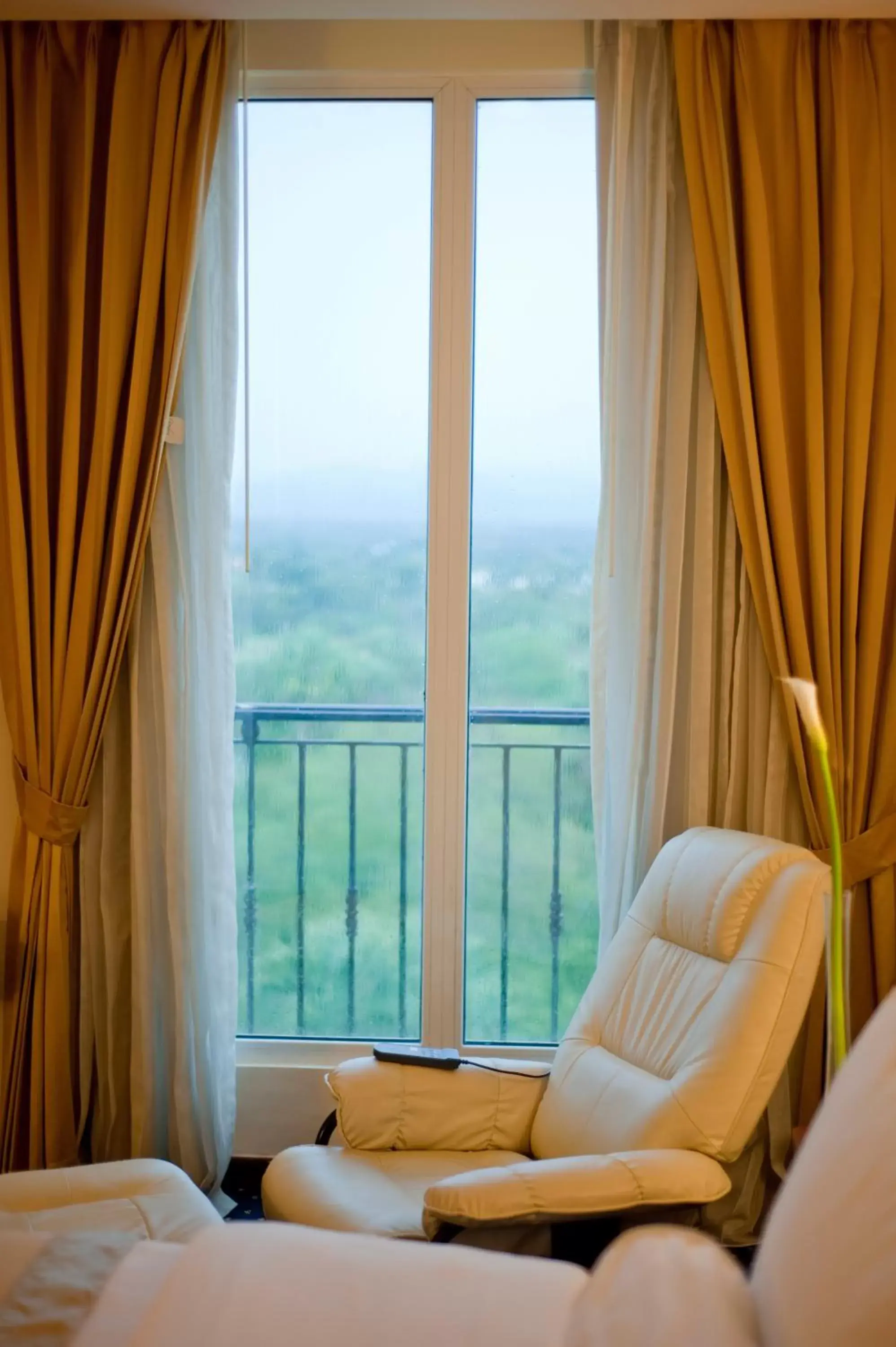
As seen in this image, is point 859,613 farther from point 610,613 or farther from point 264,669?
point 264,669

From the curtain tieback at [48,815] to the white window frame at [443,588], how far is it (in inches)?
28.6

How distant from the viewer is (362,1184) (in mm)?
2219

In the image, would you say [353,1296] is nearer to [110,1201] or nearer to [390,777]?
[110,1201]

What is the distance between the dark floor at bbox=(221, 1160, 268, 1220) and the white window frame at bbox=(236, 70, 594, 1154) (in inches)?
1.3

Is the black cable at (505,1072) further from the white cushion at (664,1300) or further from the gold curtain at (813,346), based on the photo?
the white cushion at (664,1300)

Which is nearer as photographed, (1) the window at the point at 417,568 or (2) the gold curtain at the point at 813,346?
(2) the gold curtain at the point at 813,346

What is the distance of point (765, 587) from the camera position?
8.70 feet

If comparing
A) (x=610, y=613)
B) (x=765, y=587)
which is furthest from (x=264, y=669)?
(x=765, y=587)

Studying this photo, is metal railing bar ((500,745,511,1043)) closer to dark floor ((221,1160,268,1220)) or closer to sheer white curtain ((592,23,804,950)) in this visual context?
sheer white curtain ((592,23,804,950))

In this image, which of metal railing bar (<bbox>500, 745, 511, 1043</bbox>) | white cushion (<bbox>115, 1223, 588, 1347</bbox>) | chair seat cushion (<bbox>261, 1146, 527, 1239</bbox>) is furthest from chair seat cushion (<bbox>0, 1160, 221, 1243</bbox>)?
metal railing bar (<bbox>500, 745, 511, 1043</bbox>)

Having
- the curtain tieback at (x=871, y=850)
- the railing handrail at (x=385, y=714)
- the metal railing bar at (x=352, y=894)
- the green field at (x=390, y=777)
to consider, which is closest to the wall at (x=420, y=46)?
the green field at (x=390, y=777)

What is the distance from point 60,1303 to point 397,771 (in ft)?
5.55

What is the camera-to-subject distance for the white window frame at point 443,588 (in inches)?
113

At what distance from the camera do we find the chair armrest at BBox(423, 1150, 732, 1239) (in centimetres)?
185
